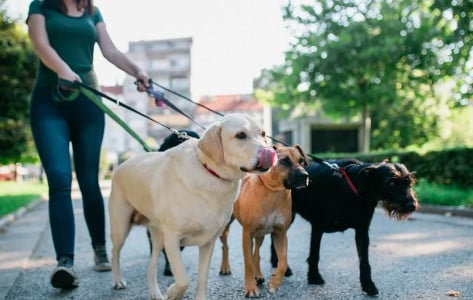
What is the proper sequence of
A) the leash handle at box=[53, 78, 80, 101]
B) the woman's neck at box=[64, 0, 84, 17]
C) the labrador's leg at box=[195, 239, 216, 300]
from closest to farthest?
the labrador's leg at box=[195, 239, 216, 300] → the leash handle at box=[53, 78, 80, 101] → the woman's neck at box=[64, 0, 84, 17]

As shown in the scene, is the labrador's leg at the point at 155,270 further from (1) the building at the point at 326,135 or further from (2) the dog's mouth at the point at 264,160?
(1) the building at the point at 326,135

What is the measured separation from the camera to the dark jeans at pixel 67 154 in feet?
14.2

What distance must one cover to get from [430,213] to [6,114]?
13.8m

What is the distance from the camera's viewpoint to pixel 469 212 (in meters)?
9.20

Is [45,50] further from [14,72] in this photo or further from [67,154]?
[14,72]

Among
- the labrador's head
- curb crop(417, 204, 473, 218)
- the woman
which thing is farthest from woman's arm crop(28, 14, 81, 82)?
curb crop(417, 204, 473, 218)

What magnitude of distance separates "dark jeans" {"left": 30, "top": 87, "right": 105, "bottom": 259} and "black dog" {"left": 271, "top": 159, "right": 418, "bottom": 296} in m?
1.96

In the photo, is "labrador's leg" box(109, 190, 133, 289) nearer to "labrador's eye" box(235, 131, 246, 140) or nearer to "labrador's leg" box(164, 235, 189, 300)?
"labrador's leg" box(164, 235, 189, 300)

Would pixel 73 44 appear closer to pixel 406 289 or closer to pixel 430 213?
pixel 406 289

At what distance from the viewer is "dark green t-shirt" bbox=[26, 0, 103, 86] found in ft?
15.0

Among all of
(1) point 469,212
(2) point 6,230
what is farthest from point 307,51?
(2) point 6,230

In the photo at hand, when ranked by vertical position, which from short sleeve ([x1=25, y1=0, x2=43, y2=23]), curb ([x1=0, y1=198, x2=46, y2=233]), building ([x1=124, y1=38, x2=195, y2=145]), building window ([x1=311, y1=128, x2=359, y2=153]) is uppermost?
building ([x1=124, y1=38, x2=195, y2=145])

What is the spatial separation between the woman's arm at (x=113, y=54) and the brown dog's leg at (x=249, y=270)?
1.79 metres

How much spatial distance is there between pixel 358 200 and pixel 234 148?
57.0 inches
